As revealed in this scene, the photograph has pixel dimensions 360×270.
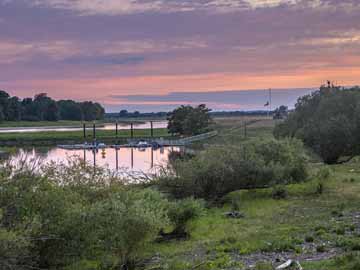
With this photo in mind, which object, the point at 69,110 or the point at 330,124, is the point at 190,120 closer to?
the point at 330,124

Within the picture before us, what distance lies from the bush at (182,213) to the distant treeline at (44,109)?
141 meters

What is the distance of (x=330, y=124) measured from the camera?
35344 millimetres

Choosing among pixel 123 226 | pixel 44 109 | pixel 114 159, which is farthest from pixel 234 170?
pixel 44 109

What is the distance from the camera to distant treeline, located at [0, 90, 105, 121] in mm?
154825

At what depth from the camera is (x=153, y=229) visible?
12.5 meters

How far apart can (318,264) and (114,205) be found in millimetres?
4600

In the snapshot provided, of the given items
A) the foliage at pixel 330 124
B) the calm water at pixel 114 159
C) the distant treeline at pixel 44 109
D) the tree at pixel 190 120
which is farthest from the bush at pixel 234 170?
the distant treeline at pixel 44 109

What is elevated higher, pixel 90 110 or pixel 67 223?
pixel 90 110

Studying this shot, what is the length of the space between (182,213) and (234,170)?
8.16m

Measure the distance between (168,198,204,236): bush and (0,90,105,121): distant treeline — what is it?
141m

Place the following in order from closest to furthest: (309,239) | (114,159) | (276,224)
→ 1. (309,239)
2. (276,224)
3. (114,159)

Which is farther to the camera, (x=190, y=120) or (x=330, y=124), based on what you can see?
(x=190, y=120)

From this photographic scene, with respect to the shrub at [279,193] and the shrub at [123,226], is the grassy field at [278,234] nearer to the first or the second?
the shrub at [279,193]

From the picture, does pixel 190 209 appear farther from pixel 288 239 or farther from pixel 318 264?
pixel 318 264
